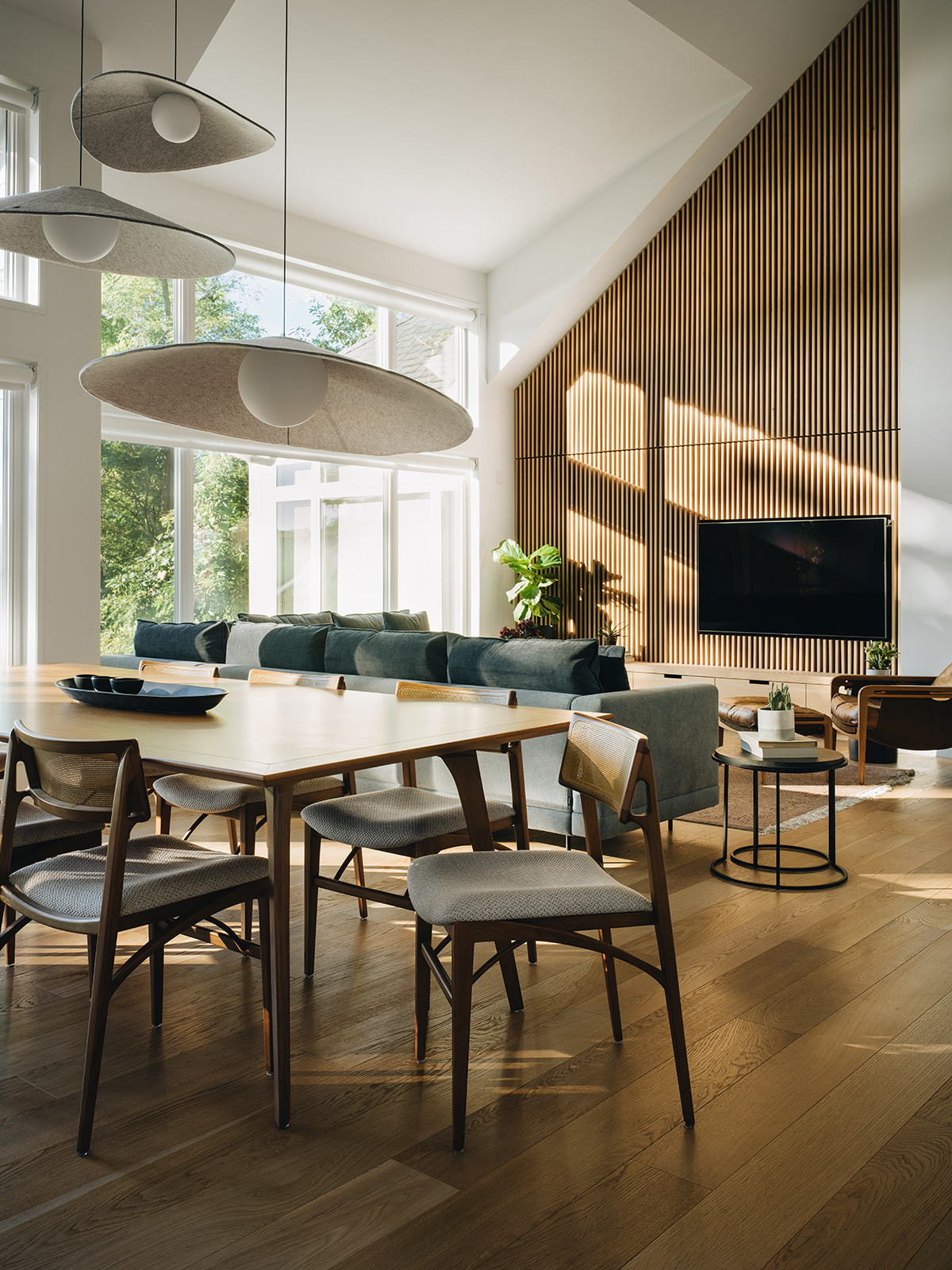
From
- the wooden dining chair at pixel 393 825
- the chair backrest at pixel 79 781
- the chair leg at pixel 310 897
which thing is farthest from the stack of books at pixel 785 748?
the chair backrest at pixel 79 781

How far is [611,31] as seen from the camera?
6895 mm

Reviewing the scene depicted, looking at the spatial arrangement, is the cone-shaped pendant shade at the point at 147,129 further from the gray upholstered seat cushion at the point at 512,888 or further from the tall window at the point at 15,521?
the tall window at the point at 15,521

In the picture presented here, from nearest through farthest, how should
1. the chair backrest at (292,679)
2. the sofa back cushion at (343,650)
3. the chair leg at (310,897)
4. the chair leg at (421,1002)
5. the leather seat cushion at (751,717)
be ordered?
the chair leg at (421,1002) → the chair leg at (310,897) → the chair backrest at (292,679) → the sofa back cushion at (343,650) → the leather seat cushion at (751,717)

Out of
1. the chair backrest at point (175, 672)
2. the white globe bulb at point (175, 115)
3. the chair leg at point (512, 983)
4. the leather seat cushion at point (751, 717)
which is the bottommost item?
the chair leg at point (512, 983)

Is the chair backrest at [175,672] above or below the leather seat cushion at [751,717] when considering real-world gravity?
above

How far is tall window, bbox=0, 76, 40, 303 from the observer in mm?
5230

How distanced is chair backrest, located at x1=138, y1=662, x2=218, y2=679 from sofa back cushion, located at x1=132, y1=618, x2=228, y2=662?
1.10 metres

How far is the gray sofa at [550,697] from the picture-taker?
164 inches

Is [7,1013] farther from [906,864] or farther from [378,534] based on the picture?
[378,534]

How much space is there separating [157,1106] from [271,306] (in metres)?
7.09

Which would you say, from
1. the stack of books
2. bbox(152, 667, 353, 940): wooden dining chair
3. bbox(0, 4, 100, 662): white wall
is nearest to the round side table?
the stack of books

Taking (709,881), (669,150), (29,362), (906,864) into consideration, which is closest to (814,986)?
(709,881)

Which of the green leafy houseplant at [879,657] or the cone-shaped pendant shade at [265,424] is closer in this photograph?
the cone-shaped pendant shade at [265,424]

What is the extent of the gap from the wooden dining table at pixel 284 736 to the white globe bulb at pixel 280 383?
0.73 metres
